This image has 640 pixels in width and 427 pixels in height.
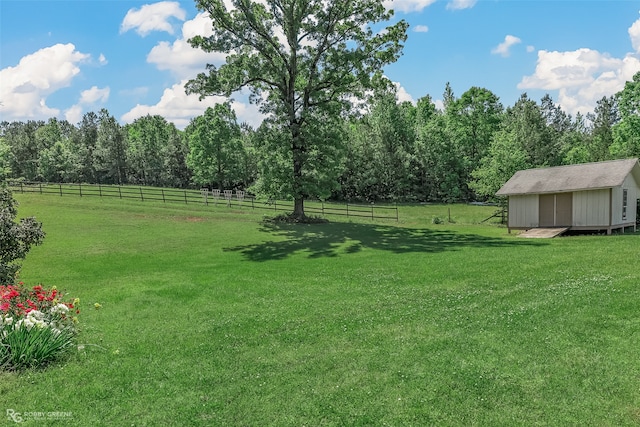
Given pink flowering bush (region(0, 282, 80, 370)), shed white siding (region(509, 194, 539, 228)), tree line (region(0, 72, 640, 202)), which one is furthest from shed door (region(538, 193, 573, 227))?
pink flowering bush (region(0, 282, 80, 370))

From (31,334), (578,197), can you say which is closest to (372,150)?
(578,197)

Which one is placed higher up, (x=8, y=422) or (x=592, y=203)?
(x=592, y=203)

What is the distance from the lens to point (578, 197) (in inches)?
947

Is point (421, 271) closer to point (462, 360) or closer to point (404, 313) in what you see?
point (404, 313)

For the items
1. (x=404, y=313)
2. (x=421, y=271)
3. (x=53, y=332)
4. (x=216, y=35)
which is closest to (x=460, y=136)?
(x=216, y=35)

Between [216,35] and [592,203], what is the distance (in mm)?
24392

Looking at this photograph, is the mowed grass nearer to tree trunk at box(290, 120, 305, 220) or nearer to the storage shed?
the storage shed

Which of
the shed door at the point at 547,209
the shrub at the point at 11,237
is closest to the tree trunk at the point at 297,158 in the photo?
the shed door at the point at 547,209

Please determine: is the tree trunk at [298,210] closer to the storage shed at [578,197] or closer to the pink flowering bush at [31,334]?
the storage shed at [578,197]

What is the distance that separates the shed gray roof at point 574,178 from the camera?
22913 mm

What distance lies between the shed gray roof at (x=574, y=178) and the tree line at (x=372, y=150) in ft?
33.1

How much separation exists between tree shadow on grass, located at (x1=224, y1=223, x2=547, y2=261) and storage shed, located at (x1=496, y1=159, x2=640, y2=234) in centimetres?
510

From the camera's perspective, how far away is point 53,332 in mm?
7148

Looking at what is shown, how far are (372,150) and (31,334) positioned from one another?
4968cm
